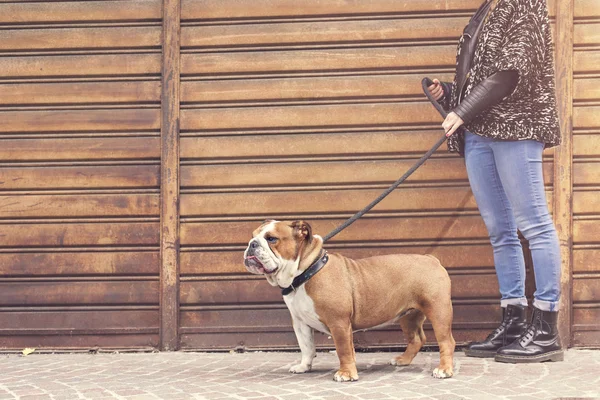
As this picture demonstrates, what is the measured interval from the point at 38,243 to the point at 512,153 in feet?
11.0

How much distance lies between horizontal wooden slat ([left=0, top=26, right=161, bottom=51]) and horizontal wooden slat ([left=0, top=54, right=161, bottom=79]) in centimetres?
7

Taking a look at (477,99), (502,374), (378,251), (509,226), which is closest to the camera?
(502,374)

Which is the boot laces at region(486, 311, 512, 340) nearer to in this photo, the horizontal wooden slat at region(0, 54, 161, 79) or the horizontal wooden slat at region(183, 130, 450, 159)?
the horizontal wooden slat at region(183, 130, 450, 159)

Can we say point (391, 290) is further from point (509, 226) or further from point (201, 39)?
point (201, 39)

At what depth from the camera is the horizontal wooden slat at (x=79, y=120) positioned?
5.52m

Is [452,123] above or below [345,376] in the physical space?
above

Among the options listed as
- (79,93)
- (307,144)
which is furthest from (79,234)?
(307,144)

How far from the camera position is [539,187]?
4730 millimetres

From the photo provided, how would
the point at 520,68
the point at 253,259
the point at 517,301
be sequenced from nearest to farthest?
the point at 253,259, the point at 520,68, the point at 517,301

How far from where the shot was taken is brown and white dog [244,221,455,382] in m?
4.26

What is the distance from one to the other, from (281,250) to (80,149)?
2.05 meters

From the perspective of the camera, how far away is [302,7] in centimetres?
548

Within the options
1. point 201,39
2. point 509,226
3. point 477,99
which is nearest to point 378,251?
point 509,226

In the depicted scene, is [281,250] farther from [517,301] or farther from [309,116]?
[517,301]
